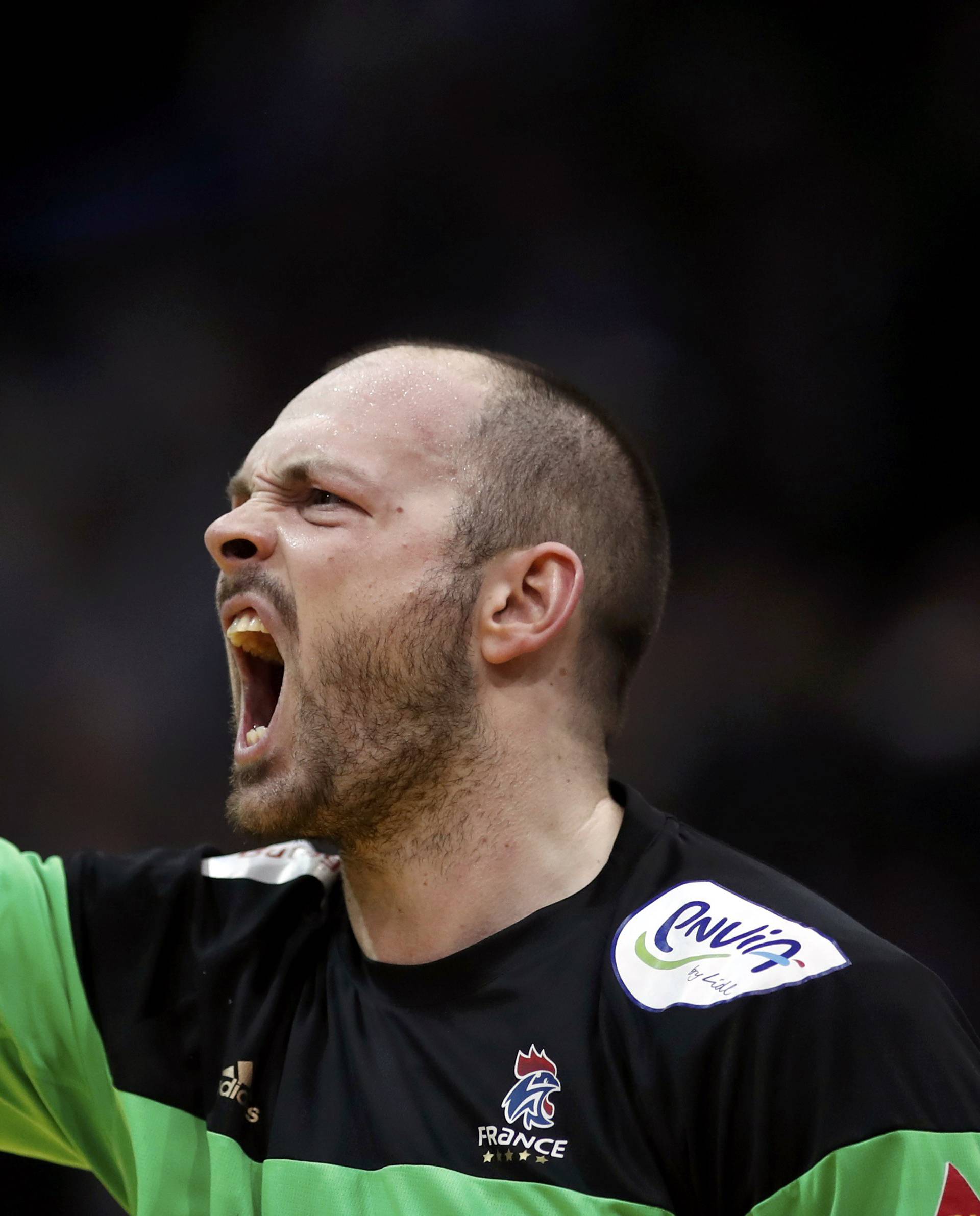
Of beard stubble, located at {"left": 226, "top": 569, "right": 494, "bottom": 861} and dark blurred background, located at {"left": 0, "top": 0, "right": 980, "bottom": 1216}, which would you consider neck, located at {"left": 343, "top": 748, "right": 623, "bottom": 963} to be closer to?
beard stubble, located at {"left": 226, "top": 569, "right": 494, "bottom": 861}

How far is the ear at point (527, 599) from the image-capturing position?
1860 mm

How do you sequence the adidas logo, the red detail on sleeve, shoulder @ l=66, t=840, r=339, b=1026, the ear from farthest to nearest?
shoulder @ l=66, t=840, r=339, b=1026
the ear
the adidas logo
the red detail on sleeve

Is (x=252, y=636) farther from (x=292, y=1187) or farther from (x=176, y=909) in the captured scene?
(x=292, y=1187)

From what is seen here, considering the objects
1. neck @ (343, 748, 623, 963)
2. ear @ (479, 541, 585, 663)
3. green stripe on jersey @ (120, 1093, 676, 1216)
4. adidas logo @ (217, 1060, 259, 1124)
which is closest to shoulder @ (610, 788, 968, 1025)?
neck @ (343, 748, 623, 963)

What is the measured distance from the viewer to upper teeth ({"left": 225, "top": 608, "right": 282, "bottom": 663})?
191 centimetres

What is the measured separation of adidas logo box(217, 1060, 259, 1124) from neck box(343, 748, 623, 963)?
0.25 m

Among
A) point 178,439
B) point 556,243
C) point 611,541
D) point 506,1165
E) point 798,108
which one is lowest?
point 506,1165

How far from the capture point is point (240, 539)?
1897 mm

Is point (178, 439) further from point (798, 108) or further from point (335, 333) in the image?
point (798, 108)

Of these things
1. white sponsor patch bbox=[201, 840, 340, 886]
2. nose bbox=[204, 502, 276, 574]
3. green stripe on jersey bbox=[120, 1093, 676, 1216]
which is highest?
nose bbox=[204, 502, 276, 574]

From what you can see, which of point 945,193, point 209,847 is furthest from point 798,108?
point 209,847

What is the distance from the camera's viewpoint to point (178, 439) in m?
3.68

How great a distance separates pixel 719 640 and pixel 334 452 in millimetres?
1739

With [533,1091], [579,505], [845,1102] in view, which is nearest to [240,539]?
[579,505]
